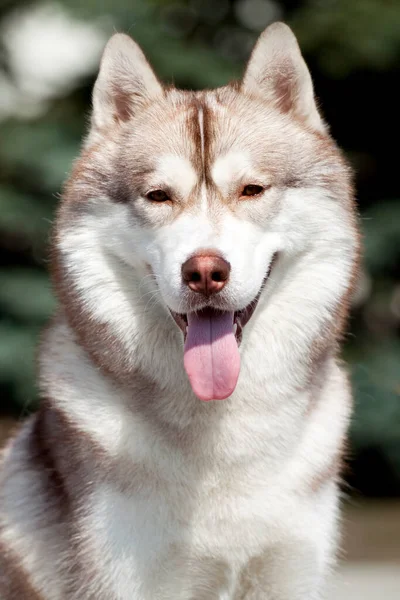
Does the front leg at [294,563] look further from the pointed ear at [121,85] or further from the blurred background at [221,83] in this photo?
the blurred background at [221,83]

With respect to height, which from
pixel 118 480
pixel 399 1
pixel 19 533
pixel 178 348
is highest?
pixel 399 1

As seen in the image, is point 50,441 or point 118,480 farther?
point 50,441

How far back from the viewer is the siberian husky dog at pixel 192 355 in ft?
10.3

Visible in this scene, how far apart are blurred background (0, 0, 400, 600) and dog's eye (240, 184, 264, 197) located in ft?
14.1

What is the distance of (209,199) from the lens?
3223 mm

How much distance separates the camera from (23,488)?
352 cm

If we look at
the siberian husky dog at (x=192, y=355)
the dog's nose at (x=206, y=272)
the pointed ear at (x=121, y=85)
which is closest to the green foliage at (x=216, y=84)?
the pointed ear at (x=121, y=85)

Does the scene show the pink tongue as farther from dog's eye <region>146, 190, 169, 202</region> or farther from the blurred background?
the blurred background

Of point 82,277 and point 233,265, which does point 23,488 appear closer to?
point 82,277

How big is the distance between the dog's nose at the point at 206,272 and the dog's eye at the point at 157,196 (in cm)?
34

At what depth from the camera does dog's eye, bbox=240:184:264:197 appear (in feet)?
10.7

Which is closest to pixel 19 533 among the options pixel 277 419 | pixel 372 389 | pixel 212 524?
pixel 212 524

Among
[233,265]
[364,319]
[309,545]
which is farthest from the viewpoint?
[364,319]

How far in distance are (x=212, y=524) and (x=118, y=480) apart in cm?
33
